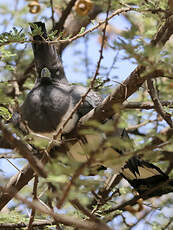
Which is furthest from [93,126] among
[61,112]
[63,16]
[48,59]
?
[63,16]

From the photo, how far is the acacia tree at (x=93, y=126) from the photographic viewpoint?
1963mm

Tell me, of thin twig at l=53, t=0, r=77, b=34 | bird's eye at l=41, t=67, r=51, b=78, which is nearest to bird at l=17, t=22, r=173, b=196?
bird's eye at l=41, t=67, r=51, b=78

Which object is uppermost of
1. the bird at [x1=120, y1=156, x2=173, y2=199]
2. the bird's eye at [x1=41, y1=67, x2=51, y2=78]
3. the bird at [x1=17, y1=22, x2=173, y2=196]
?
the bird's eye at [x1=41, y1=67, x2=51, y2=78]

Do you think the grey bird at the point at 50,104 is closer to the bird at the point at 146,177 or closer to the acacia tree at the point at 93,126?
the acacia tree at the point at 93,126

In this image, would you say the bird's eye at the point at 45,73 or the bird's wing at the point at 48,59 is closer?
the bird's eye at the point at 45,73

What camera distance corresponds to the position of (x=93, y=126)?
7.65 feet

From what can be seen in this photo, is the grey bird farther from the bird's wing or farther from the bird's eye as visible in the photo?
the bird's wing

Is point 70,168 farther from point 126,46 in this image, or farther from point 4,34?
point 4,34

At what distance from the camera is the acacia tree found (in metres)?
1.96

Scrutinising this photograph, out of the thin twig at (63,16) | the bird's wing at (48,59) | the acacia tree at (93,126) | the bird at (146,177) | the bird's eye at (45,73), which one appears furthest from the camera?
the thin twig at (63,16)

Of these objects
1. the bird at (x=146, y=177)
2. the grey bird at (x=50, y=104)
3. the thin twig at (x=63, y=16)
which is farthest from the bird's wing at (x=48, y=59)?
the bird at (x=146, y=177)

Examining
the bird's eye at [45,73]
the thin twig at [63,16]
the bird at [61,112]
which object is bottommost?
the bird at [61,112]

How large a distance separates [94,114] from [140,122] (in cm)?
249

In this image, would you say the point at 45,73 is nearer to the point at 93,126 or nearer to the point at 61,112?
the point at 61,112
